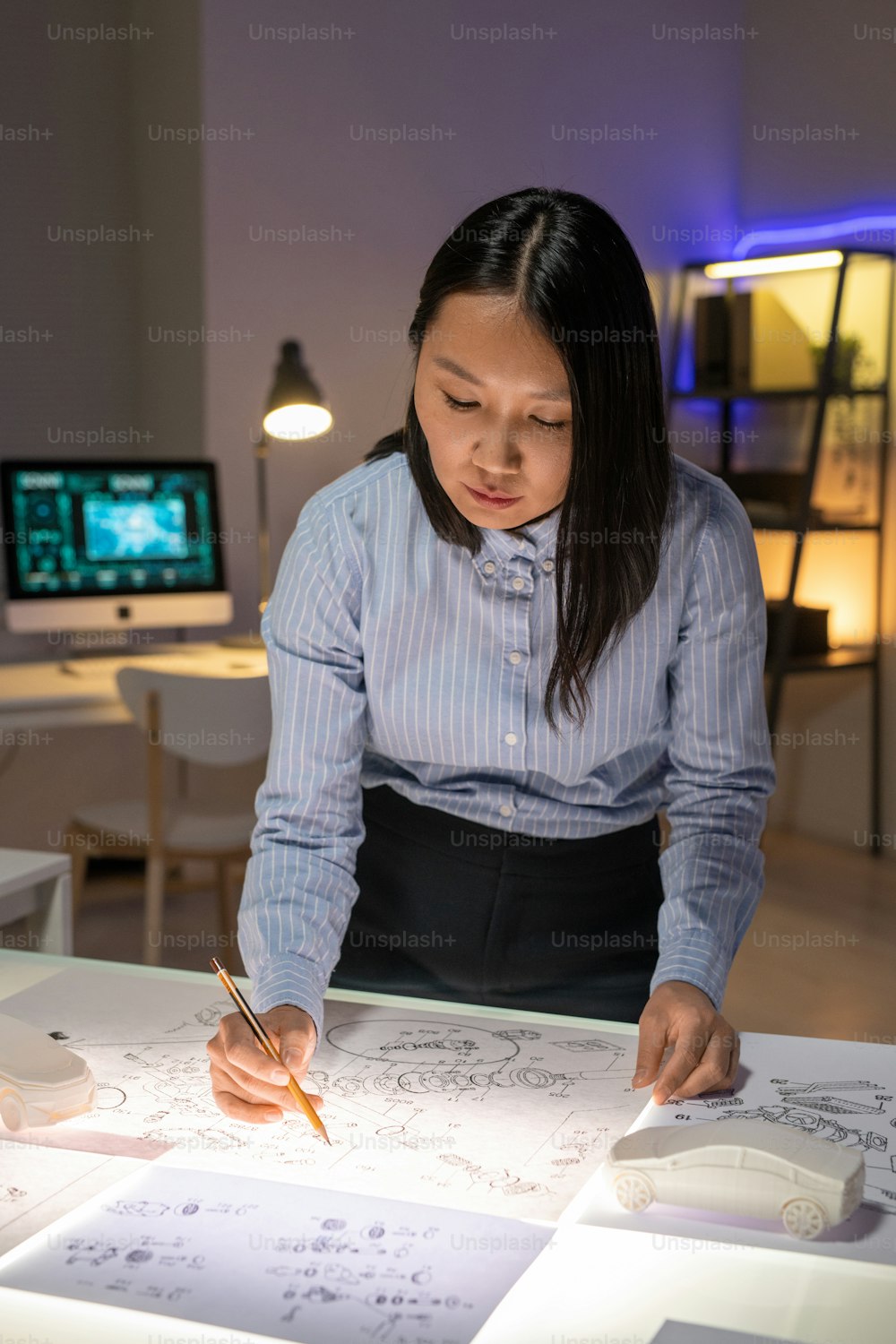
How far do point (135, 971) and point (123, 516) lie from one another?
2343 mm

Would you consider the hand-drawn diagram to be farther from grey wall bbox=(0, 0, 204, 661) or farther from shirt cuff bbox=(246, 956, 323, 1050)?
grey wall bbox=(0, 0, 204, 661)

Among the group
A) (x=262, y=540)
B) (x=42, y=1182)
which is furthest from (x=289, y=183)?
(x=42, y=1182)

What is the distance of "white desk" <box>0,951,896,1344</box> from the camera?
0.79 metres

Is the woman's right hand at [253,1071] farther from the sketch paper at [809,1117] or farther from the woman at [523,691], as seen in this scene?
the sketch paper at [809,1117]

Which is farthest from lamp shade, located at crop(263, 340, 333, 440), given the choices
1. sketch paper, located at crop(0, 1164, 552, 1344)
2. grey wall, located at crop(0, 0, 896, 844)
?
sketch paper, located at crop(0, 1164, 552, 1344)

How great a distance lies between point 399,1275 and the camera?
0.85m

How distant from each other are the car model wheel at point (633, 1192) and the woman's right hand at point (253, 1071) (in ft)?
0.85

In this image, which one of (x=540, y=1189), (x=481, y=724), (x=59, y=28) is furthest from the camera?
(x=59, y=28)

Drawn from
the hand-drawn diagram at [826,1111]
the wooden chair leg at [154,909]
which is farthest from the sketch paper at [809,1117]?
the wooden chair leg at [154,909]

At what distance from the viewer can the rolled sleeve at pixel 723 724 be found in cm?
130

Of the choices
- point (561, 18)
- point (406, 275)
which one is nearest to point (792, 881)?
point (406, 275)

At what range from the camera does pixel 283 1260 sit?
87 centimetres

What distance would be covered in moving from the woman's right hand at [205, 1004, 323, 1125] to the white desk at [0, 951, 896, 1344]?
0.26 m

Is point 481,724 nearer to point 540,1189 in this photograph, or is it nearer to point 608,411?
point 608,411
